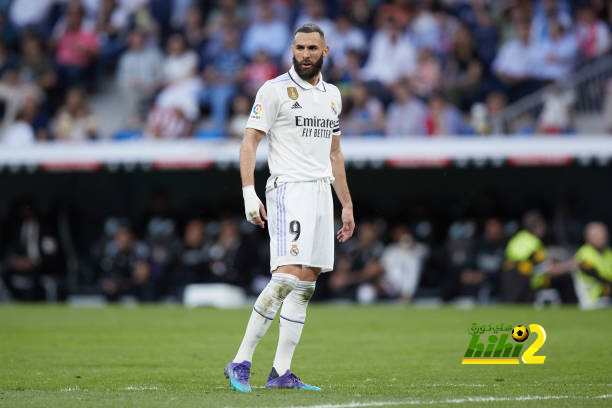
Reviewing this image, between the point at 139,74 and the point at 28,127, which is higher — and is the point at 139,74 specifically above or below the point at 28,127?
above

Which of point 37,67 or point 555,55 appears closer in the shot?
point 555,55

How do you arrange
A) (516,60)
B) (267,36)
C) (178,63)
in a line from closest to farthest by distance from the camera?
(516,60) < (178,63) < (267,36)

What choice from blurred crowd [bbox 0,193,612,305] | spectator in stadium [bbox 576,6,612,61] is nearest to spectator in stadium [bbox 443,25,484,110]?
spectator in stadium [bbox 576,6,612,61]

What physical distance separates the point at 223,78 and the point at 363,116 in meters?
2.90

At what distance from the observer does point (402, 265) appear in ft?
58.8

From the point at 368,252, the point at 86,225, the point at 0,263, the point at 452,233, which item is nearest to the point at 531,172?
the point at 452,233

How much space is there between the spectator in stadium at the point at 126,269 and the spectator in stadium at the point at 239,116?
2.58m

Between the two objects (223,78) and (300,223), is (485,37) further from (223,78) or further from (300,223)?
(300,223)

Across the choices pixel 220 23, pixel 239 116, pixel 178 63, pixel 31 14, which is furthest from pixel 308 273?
pixel 31 14

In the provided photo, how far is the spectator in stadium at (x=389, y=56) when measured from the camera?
19.1 metres

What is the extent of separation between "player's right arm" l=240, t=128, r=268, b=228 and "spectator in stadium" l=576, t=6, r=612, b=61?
12.3 metres

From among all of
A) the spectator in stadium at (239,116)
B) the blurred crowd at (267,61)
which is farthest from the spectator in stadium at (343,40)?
the spectator in stadium at (239,116)

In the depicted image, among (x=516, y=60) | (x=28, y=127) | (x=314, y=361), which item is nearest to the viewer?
(x=314, y=361)

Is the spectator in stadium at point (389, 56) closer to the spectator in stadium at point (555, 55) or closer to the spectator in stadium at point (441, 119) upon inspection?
the spectator in stadium at point (441, 119)
